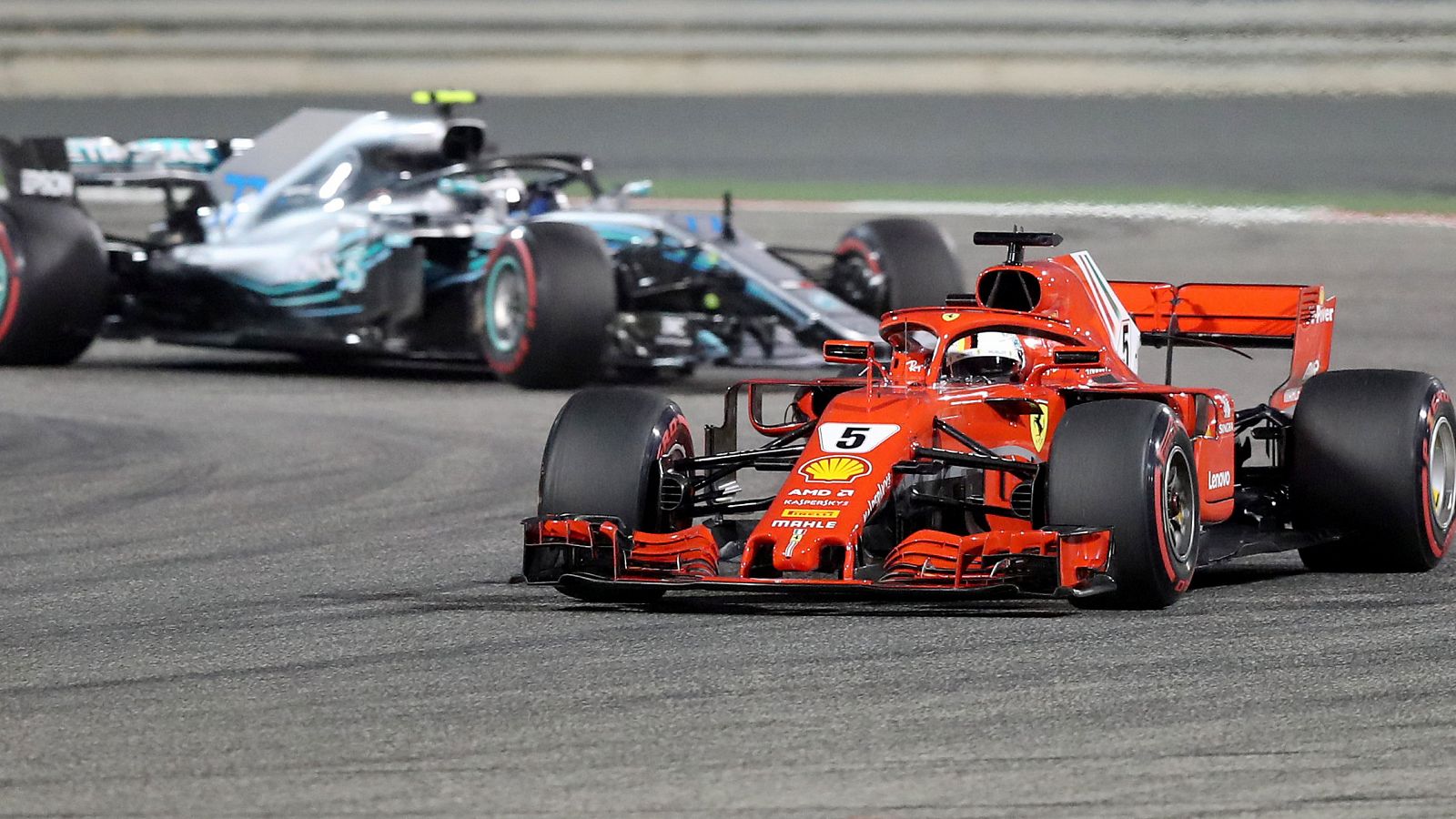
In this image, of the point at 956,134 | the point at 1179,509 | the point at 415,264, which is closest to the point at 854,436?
the point at 1179,509

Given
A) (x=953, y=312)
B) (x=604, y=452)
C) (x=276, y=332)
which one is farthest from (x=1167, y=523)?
(x=276, y=332)

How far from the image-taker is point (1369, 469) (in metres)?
8.36

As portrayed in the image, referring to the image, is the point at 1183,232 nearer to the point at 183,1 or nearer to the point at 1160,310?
the point at 183,1

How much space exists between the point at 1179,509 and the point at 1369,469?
999mm

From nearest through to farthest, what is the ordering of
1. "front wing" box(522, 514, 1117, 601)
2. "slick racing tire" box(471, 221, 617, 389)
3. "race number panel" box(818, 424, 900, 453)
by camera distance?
1. "front wing" box(522, 514, 1117, 601)
2. "race number panel" box(818, 424, 900, 453)
3. "slick racing tire" box(471, 221, 617, 389)

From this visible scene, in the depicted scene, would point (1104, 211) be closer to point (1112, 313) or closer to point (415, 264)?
point (415, 264)

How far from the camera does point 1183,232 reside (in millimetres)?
22250

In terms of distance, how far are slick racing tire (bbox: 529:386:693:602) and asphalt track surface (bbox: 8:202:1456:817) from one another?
1.01ft

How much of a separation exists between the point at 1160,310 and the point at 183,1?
1878cm

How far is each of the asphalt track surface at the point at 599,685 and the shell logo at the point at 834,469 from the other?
39cm

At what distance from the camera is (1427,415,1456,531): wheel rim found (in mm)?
8570

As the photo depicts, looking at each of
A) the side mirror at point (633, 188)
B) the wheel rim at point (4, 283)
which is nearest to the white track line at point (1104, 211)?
the side mirror at point (633, 188)

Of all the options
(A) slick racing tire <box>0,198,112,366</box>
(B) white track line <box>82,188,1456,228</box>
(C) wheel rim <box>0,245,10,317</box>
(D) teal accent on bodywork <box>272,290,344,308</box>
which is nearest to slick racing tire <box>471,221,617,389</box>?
(D) teal accent on bodywork <box>272,290,344,308</box>

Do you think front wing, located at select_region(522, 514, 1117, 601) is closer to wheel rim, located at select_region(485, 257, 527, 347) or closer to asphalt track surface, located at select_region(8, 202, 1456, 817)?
asphalt track surface, located at select_region(8, 202, 1456, 817)
